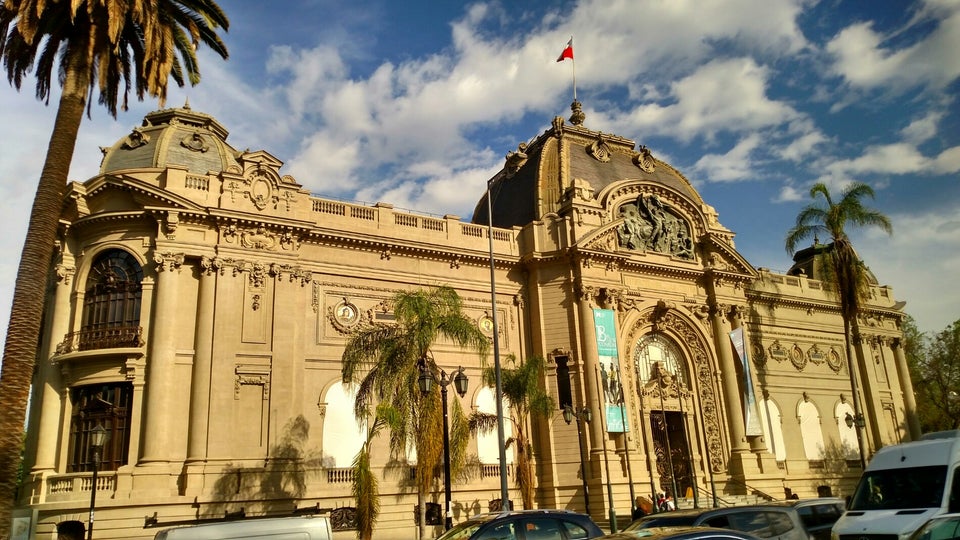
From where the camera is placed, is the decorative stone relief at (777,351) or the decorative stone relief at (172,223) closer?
the decorative stone relief at (172,223)

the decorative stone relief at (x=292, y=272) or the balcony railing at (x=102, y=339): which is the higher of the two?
the decorative stone relief at (x=292, y=272)

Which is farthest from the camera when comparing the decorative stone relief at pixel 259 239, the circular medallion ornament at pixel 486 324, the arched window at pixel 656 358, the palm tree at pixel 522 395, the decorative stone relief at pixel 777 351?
the decorative stone relief at pixel 777 351

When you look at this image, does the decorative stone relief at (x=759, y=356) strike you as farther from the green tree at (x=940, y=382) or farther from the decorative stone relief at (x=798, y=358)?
the green tree at (x=940, y=382)

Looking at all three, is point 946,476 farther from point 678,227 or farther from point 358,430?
point 678,227

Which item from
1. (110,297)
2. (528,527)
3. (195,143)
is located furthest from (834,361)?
(110,297)

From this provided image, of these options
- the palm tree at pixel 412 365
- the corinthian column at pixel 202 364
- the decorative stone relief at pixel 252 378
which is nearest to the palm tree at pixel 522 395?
the palm tree at pixel 412 365

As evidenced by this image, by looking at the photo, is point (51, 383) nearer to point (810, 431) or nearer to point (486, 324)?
point (486, 324)

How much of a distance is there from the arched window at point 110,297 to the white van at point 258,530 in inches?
676

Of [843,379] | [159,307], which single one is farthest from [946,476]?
[843,379]

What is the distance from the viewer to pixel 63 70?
18.4 meters

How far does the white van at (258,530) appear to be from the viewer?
1109cm

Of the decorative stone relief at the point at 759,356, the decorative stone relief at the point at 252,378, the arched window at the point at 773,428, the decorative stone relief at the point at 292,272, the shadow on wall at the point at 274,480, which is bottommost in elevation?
the shadow on wall at the point at 274,480

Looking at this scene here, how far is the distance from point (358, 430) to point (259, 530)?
1735cm

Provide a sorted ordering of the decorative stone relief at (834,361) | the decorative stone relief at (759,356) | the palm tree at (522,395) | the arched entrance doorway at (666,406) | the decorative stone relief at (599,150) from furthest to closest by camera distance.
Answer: the decorative stone relief at (834,361) → the decorative stone relief at (759,356) → the decorative stone relief at (599,150) → the arched entrance doorway at (666,406) → the palm tree at (522,395)
